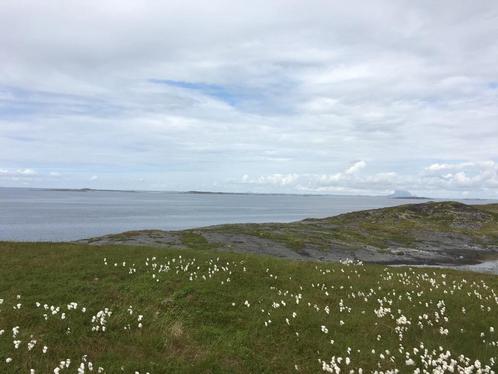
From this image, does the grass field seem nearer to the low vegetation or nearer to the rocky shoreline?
the rocky shoreline

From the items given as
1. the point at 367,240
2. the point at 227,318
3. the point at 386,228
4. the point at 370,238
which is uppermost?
the point at 227,318

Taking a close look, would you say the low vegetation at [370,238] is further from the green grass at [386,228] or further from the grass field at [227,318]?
the grass field at [227,318]

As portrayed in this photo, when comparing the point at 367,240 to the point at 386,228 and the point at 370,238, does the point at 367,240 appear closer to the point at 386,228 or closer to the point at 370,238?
the point at 370,238

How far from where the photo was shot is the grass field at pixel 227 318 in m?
13.8

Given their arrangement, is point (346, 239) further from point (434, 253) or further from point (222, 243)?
point (222, 243)

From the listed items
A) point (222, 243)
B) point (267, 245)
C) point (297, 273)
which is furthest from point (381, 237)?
point (297, 273)

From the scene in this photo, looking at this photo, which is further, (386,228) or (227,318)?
(386,228)

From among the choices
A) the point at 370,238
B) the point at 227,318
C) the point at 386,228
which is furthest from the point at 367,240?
the point at 227,318

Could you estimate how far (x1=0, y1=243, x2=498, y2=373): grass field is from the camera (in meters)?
13.8

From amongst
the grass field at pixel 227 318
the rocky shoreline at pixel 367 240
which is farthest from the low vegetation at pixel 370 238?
the grass field at pixel 227 318

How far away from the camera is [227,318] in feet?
56.3

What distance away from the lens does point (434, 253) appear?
7456 cm

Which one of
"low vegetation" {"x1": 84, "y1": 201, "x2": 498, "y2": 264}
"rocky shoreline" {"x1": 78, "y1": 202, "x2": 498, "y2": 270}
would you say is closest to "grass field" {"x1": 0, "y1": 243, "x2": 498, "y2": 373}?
"rocky shoreline" {"x1": 78, "y1": 202, "x2": 498, "y2": 270}

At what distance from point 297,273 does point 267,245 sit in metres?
37.0
